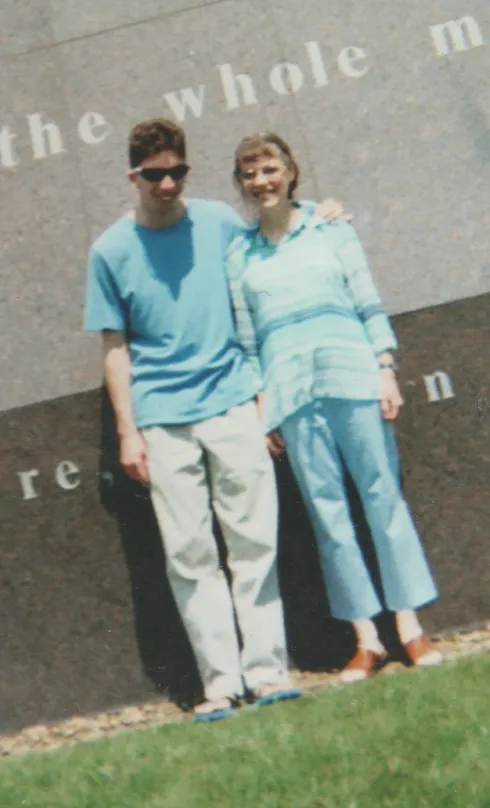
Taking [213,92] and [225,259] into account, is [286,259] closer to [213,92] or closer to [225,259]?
[225,259]

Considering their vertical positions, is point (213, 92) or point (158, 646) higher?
point (213, 92)

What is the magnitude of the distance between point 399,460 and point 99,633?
4.71 feet

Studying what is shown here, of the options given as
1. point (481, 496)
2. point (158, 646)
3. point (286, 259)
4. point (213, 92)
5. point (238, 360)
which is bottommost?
point (158, 646)

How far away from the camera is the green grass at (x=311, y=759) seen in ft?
9.65

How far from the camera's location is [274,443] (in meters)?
4.30

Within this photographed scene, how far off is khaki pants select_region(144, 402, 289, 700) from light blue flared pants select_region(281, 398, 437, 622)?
0.54 ft

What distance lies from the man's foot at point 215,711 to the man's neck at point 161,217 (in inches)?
69.9

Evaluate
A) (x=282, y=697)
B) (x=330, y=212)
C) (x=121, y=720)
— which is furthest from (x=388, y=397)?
(x=121, y=720)

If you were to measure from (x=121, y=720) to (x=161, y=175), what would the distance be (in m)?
2.18

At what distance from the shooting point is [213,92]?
201 inches

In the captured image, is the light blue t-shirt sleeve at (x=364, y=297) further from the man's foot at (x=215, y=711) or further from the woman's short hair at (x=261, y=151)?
the man's foot at (x=215, y=711)

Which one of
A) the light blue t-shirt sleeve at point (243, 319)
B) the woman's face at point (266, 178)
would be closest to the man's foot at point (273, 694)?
the light blue t-shirt sleeve at point (243, 319)

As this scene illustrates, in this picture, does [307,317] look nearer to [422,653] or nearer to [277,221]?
[277,221]

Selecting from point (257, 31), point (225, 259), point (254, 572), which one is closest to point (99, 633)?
point (254, 572)
